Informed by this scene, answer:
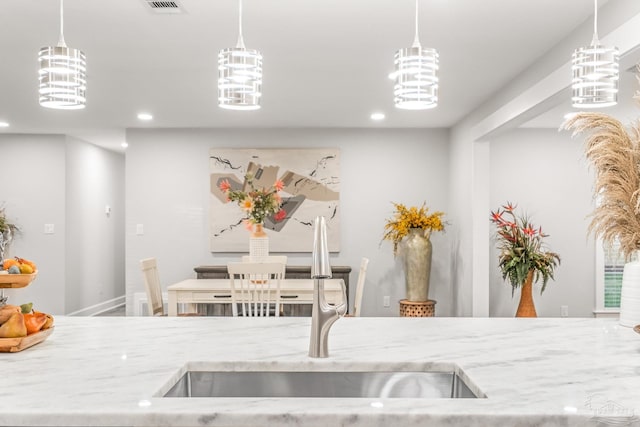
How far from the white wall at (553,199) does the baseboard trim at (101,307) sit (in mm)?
5192

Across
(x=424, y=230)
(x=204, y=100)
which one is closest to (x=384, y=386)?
(x=204, y=100)

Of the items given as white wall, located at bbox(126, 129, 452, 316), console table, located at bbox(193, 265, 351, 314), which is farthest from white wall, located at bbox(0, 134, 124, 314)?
console table, located at bbox(193, 265, 351, 314)

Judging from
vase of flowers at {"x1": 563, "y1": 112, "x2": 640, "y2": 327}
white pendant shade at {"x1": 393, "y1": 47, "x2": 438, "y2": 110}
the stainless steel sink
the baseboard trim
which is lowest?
the baseboard trim

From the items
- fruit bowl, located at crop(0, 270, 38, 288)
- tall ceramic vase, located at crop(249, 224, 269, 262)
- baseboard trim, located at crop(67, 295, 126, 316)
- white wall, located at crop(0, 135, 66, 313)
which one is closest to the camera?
fruit bowl, located at crop(0, 270, 38, 288)

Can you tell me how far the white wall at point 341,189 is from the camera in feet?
23.4

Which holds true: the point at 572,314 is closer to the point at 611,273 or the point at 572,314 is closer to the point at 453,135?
the point at 611,273

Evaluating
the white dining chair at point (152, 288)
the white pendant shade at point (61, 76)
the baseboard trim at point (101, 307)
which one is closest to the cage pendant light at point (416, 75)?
the white pendant shade at point (61, 76)

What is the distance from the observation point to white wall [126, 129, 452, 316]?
7.13 metres

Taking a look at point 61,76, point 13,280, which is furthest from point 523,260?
point 13,280

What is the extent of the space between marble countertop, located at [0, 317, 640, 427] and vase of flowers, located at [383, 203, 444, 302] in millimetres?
4265

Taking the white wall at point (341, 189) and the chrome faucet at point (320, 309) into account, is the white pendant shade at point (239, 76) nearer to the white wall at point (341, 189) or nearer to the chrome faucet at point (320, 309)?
the chrome faucet at point (320, 309)

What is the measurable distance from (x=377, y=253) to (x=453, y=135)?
1653mm

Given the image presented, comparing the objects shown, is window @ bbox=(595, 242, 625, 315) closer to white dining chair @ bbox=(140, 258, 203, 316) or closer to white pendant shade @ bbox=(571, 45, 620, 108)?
white dining chair @ bbox=(140, 258, 203, 316)

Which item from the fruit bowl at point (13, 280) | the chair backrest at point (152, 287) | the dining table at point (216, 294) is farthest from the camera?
the chair backrest at point (152, 287)
